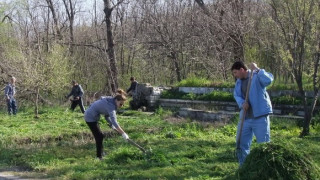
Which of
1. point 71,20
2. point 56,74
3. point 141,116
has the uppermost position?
point 71,20

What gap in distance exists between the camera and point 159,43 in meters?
27.9

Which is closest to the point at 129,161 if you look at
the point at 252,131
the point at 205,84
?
the point at 252,131

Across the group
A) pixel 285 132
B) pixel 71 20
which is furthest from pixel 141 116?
pixel 71 20

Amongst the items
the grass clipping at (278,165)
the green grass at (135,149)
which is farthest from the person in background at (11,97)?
the grass clipping at (278,165)

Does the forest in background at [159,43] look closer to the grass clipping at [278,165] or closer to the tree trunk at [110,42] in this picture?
the tree trunk at [110,42]

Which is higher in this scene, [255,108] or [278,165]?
[255,108]

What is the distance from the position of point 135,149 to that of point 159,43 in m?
18.7

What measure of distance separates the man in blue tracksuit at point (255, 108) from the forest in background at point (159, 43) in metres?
4.86

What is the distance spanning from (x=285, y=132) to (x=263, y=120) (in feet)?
18.2

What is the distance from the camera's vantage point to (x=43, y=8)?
37.3m

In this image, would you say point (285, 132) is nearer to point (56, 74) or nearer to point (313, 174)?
point (313, 174)

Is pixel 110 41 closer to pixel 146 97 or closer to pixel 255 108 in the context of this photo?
pixel 146 97

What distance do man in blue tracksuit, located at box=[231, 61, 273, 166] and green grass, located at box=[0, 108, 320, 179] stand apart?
0.33 metres

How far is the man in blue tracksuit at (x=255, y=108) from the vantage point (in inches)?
269
